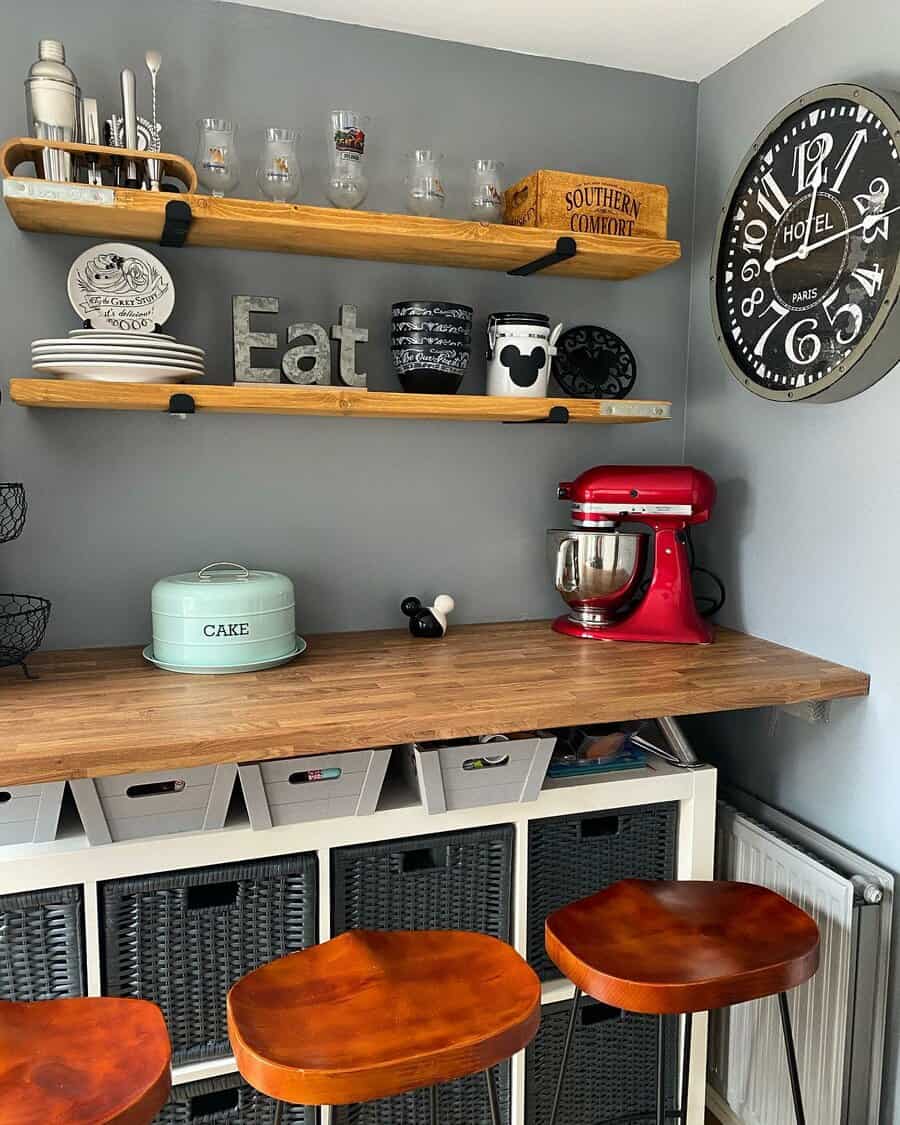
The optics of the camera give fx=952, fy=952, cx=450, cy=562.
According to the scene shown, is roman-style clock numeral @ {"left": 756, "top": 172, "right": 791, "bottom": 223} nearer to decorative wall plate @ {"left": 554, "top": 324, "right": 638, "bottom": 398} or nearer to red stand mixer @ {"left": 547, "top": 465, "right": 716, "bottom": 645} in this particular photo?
decorative wall plate @ {"left": 554, "top": 324, "right": 638, "bottom": 398}

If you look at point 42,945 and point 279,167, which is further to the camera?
point 279,167

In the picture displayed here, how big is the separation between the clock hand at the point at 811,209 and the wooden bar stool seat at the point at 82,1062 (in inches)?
69.4

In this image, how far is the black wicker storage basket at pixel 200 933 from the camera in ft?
5.07

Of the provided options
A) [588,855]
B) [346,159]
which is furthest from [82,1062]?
[346,159]

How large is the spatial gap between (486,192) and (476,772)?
3.92 feet

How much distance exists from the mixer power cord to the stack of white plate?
1245 mm

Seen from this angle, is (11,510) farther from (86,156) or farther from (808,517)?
(808,517)

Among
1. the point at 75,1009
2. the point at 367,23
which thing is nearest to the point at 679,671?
the point at 75,1009

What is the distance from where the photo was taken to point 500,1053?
1.21 meters

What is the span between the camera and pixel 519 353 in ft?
6.77

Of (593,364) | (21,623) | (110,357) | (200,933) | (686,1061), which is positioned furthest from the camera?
(593,364)

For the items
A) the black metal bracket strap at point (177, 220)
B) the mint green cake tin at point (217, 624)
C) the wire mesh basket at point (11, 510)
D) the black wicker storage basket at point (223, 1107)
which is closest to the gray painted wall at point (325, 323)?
the wire mesh basket at point (11, 510)

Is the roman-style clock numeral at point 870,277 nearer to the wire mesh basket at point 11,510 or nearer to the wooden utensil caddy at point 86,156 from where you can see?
the wooden utensil caddy at point 86,156

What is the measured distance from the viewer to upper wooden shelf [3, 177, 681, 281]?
5.51 feet
